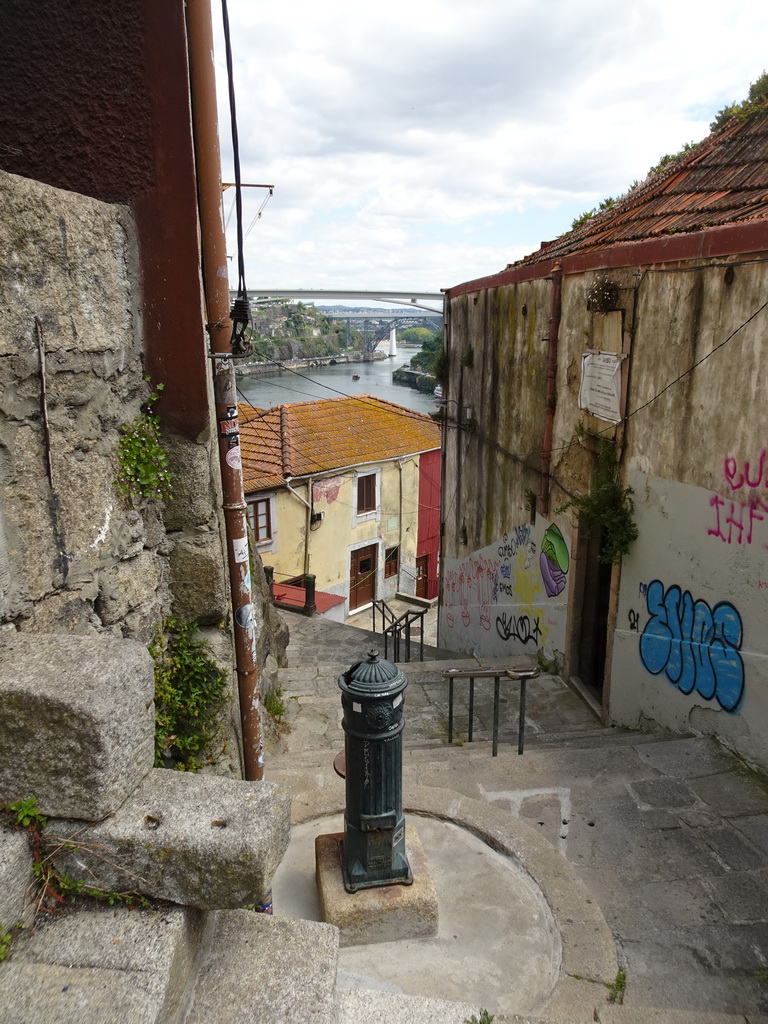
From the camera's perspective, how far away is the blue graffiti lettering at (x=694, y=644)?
520 cm

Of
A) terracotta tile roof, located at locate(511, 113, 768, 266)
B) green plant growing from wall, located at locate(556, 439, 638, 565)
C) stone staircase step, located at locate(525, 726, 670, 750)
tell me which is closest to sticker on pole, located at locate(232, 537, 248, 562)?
stone staircase step, located at locate(525, 726, 670, 750)

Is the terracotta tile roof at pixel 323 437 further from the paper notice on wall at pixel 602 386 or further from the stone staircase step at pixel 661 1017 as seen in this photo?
the stone staircase step at pixel 661 1017

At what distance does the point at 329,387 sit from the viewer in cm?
3688

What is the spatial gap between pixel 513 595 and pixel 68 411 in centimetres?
773

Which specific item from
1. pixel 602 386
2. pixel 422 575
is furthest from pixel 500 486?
pixel 422 575

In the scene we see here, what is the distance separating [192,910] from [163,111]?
9.87 ft

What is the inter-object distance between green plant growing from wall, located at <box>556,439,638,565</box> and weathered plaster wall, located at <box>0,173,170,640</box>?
14.1 ft

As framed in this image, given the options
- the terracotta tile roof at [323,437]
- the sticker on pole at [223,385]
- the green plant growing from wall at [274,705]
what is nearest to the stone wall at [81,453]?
the sticker on pole at [223,385]

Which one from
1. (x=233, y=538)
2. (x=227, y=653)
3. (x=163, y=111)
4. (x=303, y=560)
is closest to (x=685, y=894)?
(x=227, y=653)

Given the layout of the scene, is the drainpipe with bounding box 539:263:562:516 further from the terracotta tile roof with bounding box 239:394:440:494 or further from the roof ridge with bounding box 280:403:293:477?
the roof ridge with bounding box 280:403:293:477

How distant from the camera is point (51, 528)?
2.57 metres

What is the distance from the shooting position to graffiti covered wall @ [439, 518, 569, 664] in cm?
818

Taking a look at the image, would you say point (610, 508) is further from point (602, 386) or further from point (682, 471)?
point (602, 386)

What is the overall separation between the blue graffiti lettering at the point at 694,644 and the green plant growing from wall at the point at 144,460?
3976mm
